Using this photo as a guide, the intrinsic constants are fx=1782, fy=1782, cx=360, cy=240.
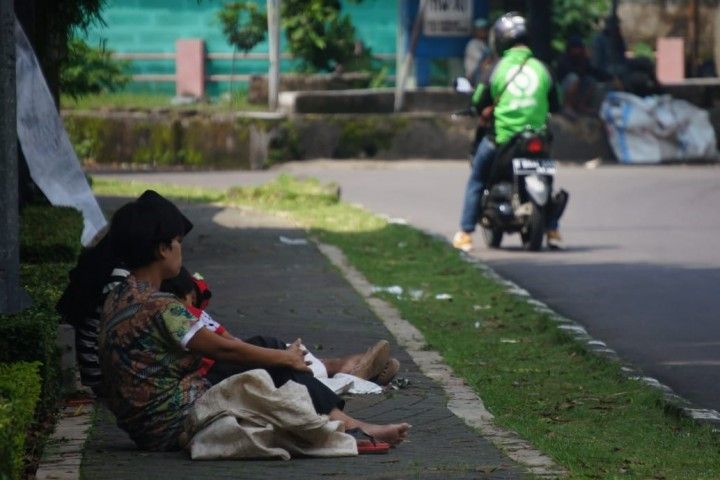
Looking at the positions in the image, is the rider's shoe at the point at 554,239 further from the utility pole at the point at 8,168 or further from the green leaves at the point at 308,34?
the green leaves at the point at 308,34

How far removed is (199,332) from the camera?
6.61 metres

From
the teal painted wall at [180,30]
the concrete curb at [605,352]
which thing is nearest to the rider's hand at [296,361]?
the concrete curb at [605,352]

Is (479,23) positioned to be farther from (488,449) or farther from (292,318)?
(488,449)

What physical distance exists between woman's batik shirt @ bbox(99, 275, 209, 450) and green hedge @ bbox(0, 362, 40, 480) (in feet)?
1.02

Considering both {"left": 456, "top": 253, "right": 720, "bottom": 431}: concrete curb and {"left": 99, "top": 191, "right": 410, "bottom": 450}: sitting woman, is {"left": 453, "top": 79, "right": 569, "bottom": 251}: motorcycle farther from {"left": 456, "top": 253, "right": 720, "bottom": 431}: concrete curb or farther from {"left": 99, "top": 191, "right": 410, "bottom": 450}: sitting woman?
{"left": 99, "top": 191, "right": 410, "bottom": 450}: sitting woman

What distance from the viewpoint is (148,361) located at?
262 inches

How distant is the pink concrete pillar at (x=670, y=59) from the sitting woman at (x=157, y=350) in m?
31.2

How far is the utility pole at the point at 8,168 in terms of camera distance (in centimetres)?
755

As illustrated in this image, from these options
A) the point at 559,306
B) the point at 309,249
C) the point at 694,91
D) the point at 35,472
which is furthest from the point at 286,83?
the point at 35,472

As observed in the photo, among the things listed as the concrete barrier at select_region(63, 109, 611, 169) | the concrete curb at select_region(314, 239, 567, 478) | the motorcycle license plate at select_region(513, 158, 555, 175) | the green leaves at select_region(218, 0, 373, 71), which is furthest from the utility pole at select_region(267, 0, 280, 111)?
the concrete curb at select_region(314, 239, 567, 478)

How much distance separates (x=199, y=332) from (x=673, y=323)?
5.27m

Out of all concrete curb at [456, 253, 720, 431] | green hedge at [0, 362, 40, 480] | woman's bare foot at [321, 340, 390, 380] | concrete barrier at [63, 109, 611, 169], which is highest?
green hedge at [0, 362, 40, 480]

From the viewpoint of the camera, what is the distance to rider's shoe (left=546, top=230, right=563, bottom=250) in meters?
15.4

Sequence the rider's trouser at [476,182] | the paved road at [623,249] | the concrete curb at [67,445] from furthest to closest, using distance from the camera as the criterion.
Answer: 1. the rider's trouser at [476,182]
2. the paved road at [623,249]
3. the concrete curb at [67,445]
